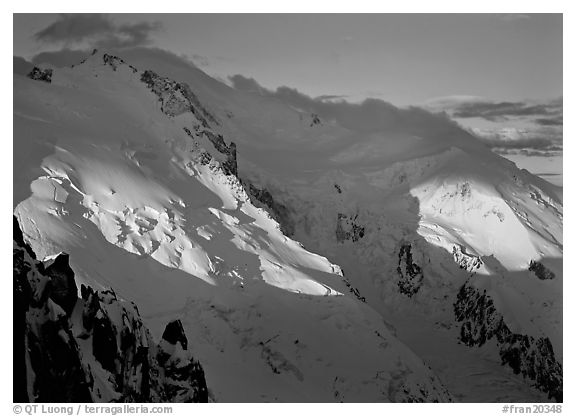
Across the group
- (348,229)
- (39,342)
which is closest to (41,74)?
(348,229)

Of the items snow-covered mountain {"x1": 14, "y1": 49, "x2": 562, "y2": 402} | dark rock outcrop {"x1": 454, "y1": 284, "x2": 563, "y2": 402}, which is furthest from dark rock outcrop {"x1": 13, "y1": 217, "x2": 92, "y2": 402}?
dark rock outcrop {"x1": 454, "y1": 284, "x2": 563, "y2": 402}

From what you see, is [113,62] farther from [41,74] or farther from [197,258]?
[197,258]

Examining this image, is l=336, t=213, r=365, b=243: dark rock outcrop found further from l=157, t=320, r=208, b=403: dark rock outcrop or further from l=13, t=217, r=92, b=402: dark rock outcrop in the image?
l=13, t=217, r=92, b=402: dark rock outcrop

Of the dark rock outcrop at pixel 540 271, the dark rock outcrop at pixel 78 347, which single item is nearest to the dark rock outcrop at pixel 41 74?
the dark rock outcrop at pixel 78 347

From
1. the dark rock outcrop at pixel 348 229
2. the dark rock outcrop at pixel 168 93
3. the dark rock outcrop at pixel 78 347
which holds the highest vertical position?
the dark rock outcrop at pixel 168 93

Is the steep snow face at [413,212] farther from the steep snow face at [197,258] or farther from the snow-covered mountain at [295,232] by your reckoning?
the steep snow face at [197,258]

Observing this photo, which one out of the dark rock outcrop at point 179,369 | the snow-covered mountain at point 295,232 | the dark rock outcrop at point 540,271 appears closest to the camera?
the dark rock outcrop at point 179,369

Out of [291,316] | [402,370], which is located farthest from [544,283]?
[291,316]
